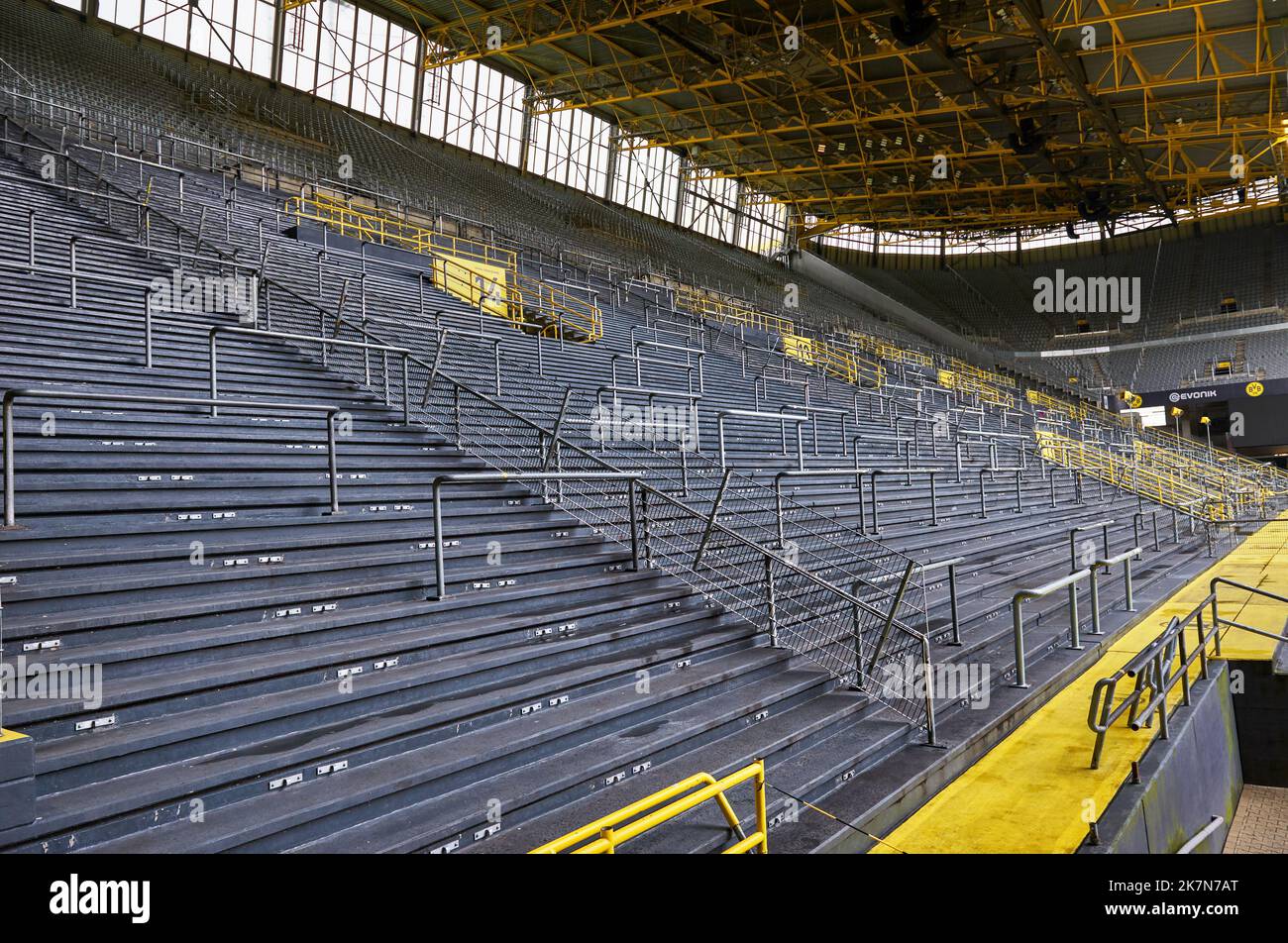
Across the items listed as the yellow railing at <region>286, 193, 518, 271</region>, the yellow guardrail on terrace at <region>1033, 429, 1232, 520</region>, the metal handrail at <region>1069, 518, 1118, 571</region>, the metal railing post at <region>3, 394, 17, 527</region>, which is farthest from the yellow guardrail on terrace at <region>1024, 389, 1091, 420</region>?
the metal railing post at <region>3, 394, 17, 527</region>

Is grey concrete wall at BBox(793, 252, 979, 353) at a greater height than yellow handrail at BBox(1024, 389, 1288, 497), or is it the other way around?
grey concrete wall at BBox(793, 252, 979, 353)

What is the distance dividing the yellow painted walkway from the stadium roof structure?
1628 cm

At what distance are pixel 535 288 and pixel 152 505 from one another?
1571 centimetres

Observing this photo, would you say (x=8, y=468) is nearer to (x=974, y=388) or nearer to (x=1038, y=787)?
(x=1038, y=787)

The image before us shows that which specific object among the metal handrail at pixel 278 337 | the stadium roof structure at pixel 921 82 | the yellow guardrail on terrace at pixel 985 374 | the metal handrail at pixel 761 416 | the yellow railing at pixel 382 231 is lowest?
the metal handrail at pixel 761 416

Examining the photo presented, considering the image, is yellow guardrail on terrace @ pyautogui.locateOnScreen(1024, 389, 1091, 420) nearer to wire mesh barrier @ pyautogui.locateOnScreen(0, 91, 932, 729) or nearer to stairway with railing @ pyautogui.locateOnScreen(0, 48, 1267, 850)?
stairway with railing @ pyautogui.locateOnScreen(0, 48, 1267, 850)

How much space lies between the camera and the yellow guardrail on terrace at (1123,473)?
76.2 ft

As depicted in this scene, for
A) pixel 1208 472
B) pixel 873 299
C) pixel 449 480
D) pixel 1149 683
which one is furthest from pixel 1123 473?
pixel 873 299

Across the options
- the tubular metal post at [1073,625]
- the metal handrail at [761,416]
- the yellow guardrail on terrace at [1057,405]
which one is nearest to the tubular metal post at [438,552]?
the metal handrail at [761,416]

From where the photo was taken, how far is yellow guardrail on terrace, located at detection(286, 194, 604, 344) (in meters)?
18.5

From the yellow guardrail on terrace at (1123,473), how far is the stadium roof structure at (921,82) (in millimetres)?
9565

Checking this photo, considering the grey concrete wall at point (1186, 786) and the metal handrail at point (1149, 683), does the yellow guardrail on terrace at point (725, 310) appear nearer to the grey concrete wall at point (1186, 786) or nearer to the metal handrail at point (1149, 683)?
the grey concrete wall at point (1186, 786)

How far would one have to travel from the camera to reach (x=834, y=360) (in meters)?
26.2
